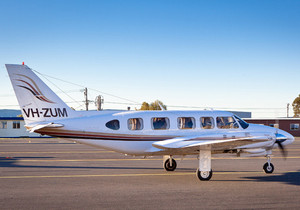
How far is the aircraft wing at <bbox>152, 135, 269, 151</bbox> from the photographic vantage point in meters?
12.5

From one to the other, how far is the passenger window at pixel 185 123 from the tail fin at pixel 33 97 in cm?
469

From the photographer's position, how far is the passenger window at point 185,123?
1420cm

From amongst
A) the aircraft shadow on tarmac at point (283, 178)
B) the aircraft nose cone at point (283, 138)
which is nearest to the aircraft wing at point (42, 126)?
the aircraft shadow on tarmac at point (283, 178)

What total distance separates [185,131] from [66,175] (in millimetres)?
5405

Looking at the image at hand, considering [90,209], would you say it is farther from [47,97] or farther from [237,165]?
[237,165]

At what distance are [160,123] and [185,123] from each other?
1.09m

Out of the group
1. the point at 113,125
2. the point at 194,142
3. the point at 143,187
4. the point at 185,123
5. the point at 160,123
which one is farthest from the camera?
the point at 185,123

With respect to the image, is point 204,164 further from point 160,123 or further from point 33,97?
point 33,97

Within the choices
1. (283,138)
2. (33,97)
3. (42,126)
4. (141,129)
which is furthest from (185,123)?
(33,97)

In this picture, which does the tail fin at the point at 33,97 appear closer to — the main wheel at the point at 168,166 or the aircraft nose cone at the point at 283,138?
the main wheel at the point at 168,166

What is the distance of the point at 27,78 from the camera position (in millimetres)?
13438

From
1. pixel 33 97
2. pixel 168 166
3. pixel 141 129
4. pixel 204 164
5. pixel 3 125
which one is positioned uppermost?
pixel 33 97

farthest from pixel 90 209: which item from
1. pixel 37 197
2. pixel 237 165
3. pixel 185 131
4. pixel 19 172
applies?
pixel 237 165

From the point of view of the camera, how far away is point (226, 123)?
14562 millimetres
